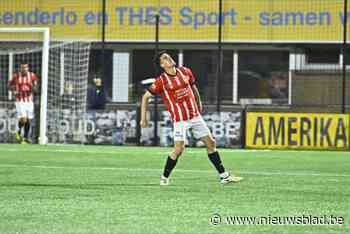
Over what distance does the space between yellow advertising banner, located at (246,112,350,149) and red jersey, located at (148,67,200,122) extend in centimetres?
1114

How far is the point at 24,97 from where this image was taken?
26438mm

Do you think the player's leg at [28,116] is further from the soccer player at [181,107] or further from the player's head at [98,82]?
the soccer player at [181,107]

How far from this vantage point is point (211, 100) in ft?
92.9

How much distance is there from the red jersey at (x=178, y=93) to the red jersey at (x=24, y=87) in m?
12.5

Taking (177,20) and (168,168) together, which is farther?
(177,20)

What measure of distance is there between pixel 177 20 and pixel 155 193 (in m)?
19.4

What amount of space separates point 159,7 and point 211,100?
462cm

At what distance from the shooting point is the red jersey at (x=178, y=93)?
14438 millimetres

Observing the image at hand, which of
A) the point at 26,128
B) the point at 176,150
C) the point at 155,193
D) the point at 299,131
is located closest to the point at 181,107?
the point at 176,150

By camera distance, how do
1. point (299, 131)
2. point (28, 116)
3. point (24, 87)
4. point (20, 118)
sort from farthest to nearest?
point (24, 87)
point (28, 116)
point (20, 118)
point (299, 131)

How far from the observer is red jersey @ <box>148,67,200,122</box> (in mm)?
14438

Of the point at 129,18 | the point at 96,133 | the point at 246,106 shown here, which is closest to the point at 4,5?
the point at 129,18

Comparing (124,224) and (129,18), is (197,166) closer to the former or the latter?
(124,224)

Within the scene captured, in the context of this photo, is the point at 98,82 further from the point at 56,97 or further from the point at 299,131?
the point at 299,131
